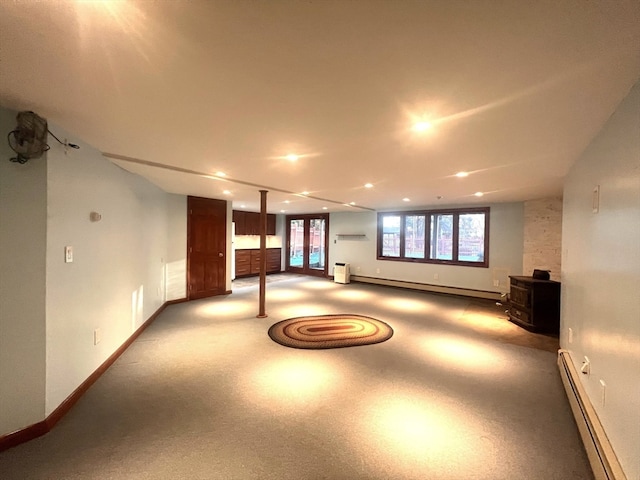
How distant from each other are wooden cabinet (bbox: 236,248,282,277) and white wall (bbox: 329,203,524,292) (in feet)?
6.95

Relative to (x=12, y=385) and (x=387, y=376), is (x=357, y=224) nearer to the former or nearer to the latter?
(x=387, y=376)

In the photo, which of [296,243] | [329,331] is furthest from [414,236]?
[329,331]

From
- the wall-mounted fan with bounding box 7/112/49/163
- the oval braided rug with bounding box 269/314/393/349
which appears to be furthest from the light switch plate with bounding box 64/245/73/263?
the oval braided rug with bounding box 269/314/393/349

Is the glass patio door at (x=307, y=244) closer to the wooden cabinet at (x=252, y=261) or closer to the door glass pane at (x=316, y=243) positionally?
the door glass pane at (x=316, y=243)

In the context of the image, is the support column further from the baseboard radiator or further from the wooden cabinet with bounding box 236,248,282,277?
the wooden cabinet with bounding box 236,248,282,277

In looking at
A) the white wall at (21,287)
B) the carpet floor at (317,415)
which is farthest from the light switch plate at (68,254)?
the carpet floor at (317,415)

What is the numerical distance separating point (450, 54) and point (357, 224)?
7196mm

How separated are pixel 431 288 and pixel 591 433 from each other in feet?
17.5

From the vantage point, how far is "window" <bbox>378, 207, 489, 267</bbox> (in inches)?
250

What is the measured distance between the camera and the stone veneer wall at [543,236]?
523cm

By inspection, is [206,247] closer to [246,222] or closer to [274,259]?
[246,222]

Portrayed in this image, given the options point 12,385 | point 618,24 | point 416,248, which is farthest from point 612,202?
point 416,248

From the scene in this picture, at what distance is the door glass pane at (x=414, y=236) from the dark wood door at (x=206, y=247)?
4.72 meters

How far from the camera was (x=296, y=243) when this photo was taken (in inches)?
389
